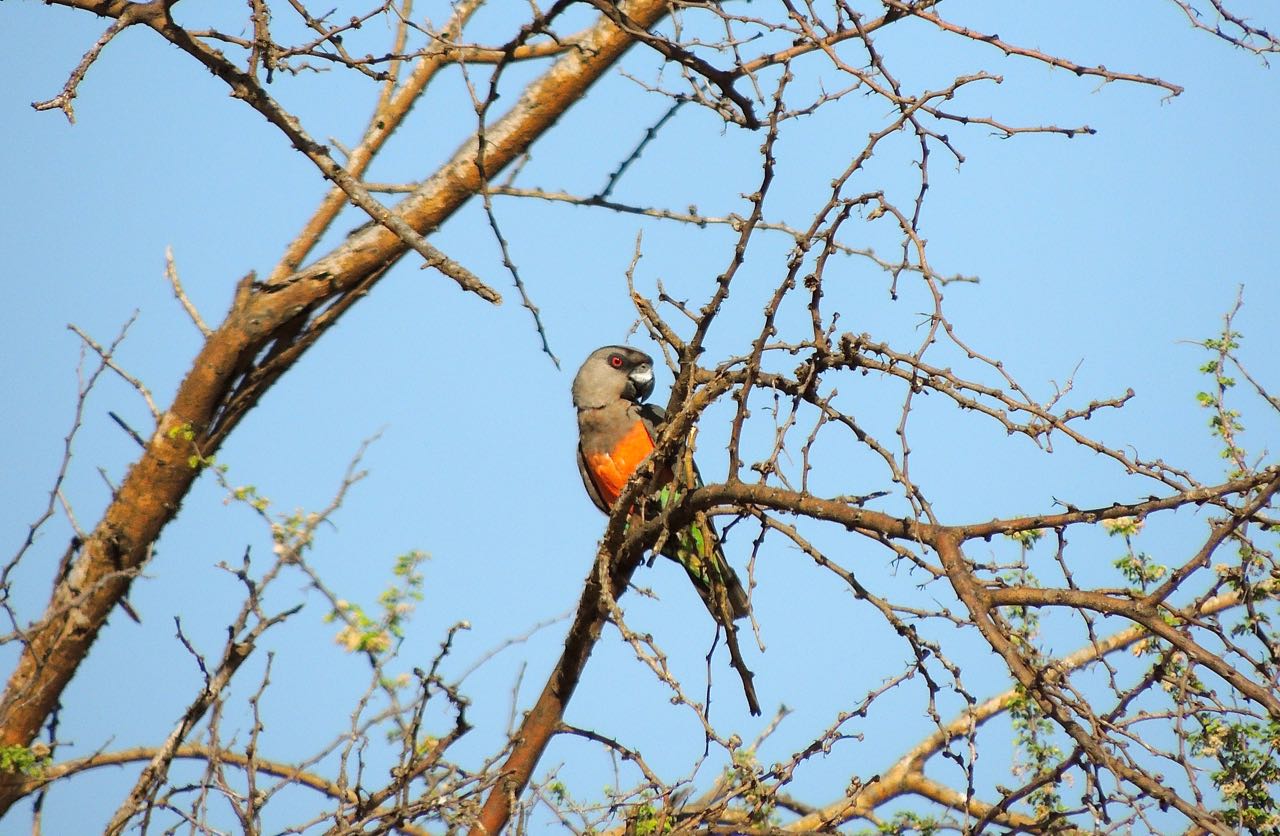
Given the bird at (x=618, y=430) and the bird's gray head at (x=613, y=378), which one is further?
the bird's gray head at (x=613, y=378)

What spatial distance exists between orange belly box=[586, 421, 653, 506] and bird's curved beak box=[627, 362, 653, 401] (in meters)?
0.35

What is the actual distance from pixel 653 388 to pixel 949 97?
3.22 meters

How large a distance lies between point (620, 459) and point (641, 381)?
513mm

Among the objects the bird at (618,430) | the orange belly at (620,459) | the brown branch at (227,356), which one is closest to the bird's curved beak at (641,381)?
the bird at (618,430)

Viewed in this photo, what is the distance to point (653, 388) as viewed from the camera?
5.77 metres

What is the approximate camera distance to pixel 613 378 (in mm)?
5680

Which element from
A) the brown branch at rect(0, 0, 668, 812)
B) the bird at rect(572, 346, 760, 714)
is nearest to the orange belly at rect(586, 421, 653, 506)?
the bird at rect(572, 346, 760, 714)

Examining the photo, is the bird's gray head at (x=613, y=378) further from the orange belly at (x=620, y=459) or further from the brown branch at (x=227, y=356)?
the brown branch at (x=227, y=356)

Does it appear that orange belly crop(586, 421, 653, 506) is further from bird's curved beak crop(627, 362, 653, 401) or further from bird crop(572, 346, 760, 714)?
bird's curved beak crop(627, 362, 653, 401)

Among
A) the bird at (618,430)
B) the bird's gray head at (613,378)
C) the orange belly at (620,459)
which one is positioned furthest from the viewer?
the bird's gray head at (613,378)

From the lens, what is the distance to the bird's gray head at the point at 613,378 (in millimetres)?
5621

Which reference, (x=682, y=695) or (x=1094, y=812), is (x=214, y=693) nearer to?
(x=682, y=695)

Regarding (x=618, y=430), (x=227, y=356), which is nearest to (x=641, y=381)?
(x=618, y=430)

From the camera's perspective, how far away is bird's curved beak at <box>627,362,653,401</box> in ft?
18.6
